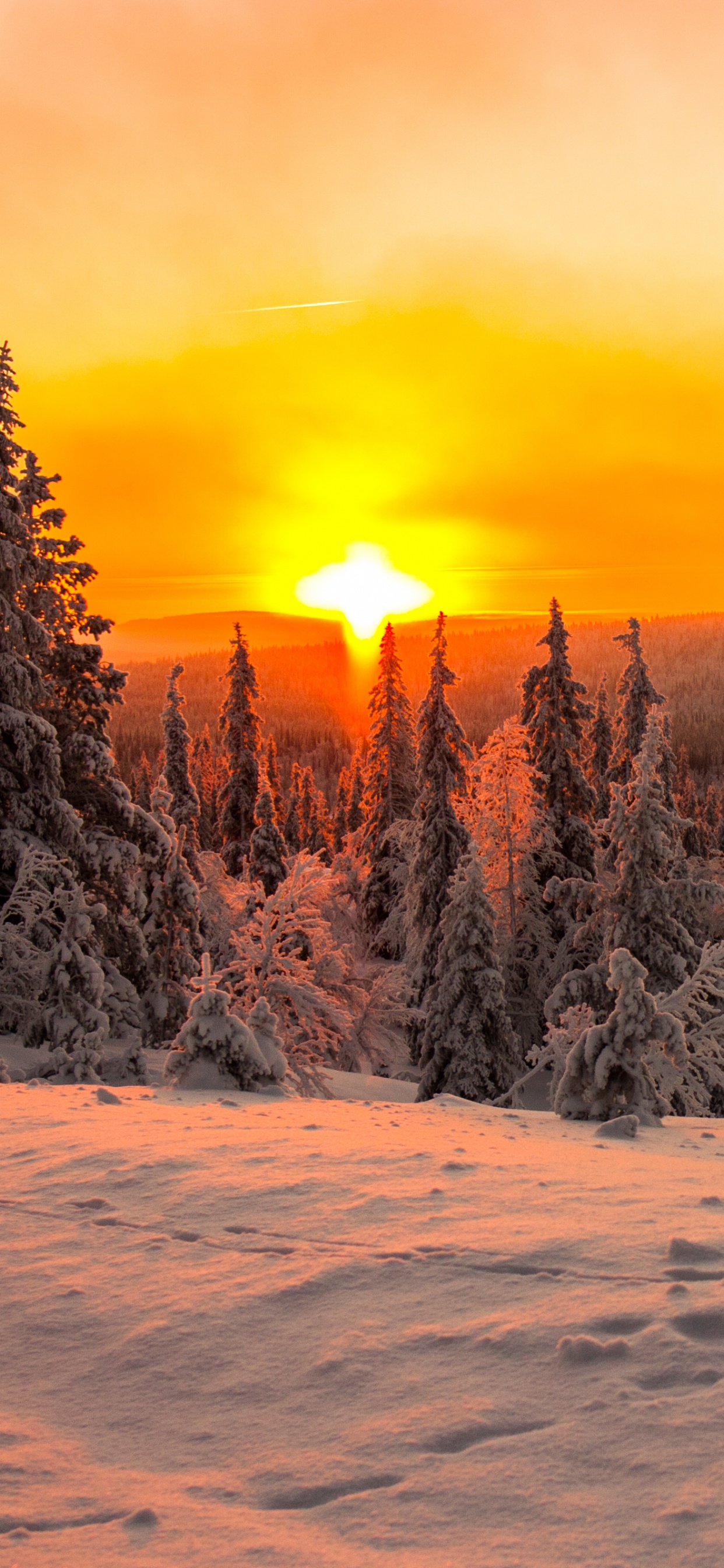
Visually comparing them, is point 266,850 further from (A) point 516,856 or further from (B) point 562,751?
(B) point 562,751

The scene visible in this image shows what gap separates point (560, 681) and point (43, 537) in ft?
57.3

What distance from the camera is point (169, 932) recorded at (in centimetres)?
2519

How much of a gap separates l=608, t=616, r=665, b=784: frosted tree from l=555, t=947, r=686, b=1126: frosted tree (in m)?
24.0

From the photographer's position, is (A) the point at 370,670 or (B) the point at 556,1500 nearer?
(B) the point at 556,1500

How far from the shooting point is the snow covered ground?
8.73ft

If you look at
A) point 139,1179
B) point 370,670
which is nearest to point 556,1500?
point 139,1179

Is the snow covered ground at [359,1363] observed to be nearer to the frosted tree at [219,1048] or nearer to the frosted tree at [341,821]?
the frosted tree at [219,1048]

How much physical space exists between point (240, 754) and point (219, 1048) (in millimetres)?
30960

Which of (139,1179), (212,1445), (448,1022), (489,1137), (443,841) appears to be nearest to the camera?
(212,1445)

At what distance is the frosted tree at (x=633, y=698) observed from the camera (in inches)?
1303

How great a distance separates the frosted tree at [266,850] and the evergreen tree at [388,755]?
17.4 ft

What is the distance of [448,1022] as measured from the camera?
79.9 ft

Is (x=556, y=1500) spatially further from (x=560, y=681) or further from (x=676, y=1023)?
(x=560, y=681)

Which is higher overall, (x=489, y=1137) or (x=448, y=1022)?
(x=489, y=1137)
